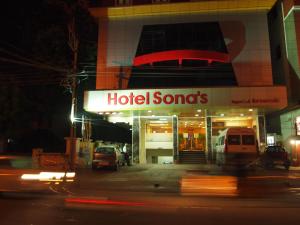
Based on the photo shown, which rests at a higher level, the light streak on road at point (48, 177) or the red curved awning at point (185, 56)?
the red curved awning at point (185, 56)

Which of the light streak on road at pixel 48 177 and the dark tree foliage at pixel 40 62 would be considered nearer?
the light streak on road at pixel 48 177

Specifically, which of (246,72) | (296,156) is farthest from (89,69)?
(296,156)

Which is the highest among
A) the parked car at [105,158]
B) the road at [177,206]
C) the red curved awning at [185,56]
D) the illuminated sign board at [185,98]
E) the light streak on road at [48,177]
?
the red curved awning at [185,56]

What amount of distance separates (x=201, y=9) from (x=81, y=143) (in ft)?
53.4

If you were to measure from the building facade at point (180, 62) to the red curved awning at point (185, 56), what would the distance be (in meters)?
0.08

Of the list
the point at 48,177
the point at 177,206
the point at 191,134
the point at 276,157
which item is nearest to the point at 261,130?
the point at 276,157

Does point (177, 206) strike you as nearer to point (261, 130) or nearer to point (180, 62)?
point (261, 130)

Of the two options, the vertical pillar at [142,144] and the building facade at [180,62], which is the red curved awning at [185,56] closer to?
the building facade at [180,62]

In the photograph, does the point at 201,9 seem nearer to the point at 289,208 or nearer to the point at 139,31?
the point at 139,31

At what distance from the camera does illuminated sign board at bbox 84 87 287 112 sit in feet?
89.8

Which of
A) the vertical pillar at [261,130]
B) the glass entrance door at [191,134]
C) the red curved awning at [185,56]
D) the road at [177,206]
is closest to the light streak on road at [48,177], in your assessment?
the road at [177,206]

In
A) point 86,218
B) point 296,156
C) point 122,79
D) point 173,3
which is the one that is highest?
point 173,3

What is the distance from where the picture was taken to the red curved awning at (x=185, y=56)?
30.8 meters

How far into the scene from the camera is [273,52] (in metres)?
37.1
